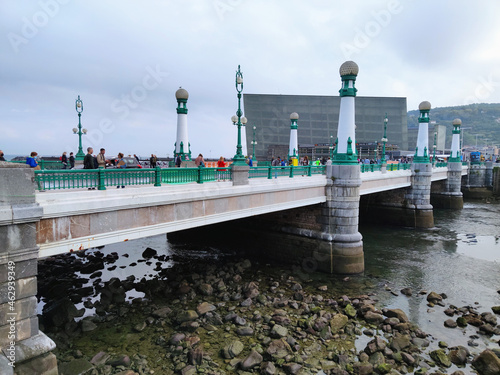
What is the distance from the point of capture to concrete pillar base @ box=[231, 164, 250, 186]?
12.7m

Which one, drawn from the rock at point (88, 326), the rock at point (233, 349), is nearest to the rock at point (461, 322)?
the rock at point (233, 349)

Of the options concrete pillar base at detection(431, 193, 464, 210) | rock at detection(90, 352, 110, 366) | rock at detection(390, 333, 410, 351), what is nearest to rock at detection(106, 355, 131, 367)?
rock at detection(90, 352, 110, 366)

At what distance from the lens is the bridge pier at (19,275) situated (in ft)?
22.1

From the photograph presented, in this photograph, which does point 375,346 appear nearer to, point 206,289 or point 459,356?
point 459,356

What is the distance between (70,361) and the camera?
872 cm

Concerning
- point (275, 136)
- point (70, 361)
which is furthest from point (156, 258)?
point (275, 136)

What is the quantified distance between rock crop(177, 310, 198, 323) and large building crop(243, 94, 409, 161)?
59.1 m

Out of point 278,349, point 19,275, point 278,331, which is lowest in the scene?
point 278,349

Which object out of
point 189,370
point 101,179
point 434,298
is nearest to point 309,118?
point 434,298

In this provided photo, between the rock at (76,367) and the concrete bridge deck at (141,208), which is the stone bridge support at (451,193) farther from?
the rock at (76,367)

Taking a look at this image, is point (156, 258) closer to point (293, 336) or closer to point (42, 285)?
point (42, 285)

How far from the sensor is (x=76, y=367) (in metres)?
8.47

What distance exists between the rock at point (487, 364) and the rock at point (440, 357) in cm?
72

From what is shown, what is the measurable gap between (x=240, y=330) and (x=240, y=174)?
539 cm
